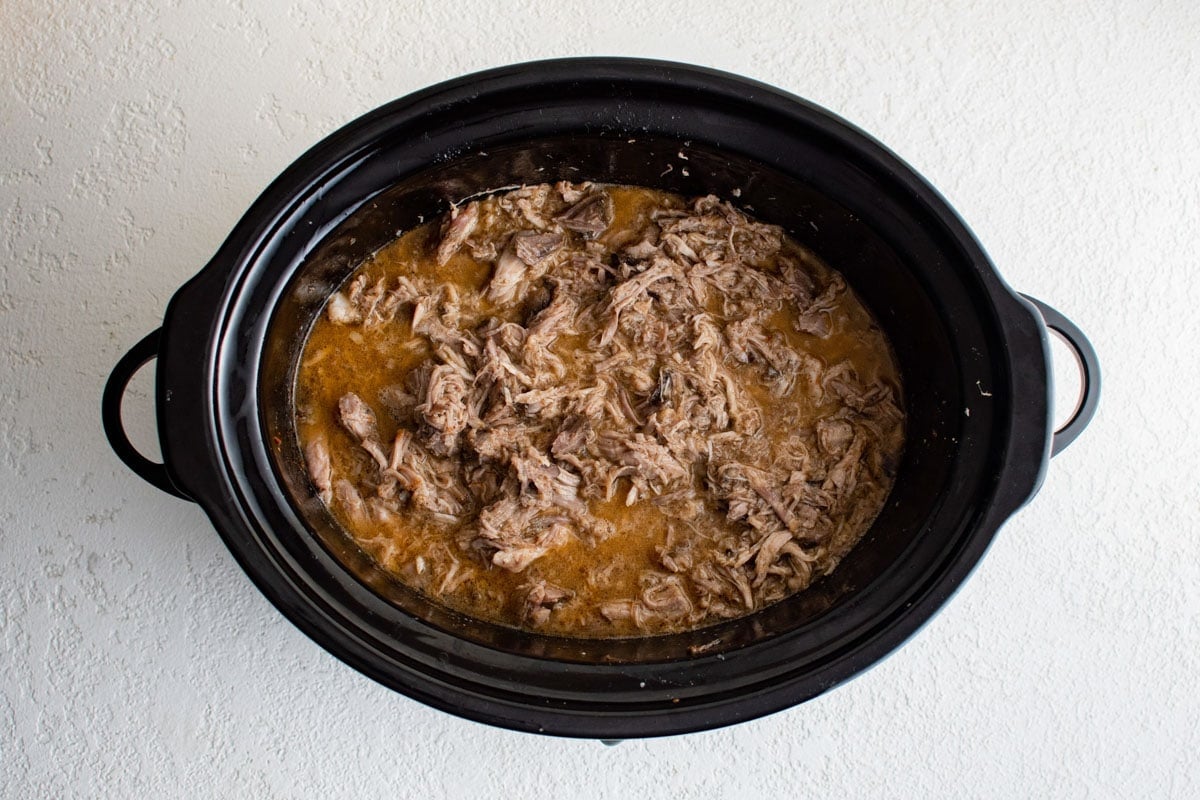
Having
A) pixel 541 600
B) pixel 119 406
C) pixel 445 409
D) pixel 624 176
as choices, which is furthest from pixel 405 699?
pixel 624 176

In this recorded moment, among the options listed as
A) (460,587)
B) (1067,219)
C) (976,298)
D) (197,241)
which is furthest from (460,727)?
(1067,219)

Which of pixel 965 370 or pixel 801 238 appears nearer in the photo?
pixel 965 370

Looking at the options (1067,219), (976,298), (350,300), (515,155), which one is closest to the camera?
(976,298)

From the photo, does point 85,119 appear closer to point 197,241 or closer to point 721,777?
point 197,241

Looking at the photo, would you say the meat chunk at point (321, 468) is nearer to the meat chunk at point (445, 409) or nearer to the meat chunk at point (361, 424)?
the meat chunk at point (361, 424)

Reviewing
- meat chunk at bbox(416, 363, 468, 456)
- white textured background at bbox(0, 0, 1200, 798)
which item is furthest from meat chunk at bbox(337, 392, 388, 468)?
white textured background at bbox(0, 0, 1200, 798)

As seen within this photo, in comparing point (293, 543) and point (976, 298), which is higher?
point (976, 298)

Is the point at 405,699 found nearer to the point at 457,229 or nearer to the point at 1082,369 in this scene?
the point at 457,229
